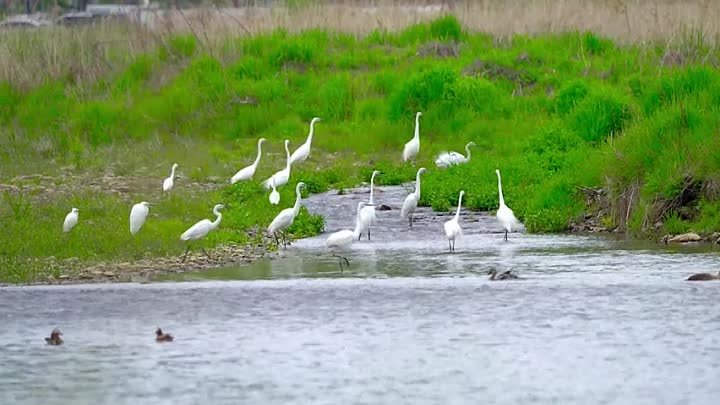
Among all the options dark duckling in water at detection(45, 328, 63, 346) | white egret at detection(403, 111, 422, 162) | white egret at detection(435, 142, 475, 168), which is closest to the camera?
dark duckling in water at detection(45, 328, 63, 346)

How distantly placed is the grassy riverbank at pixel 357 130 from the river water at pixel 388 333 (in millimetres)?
1490

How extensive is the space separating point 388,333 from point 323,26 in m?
17.2

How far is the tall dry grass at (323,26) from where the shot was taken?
2794cm

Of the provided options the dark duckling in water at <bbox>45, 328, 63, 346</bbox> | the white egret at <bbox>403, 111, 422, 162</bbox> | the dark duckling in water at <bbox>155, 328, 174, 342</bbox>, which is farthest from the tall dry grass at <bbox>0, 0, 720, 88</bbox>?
the dark duckling in water at <bbox>155, 328, 174, 342</bbox>

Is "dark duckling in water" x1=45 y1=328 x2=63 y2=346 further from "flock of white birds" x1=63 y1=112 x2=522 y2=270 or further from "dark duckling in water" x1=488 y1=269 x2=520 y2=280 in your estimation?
"dark duckling in water" x1=488 y1=269 x2=520 y2=280

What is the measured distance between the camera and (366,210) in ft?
60.6

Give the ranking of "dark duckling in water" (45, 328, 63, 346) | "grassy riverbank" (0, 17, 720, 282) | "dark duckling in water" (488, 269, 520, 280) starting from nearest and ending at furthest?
"dark duckling in water" (45, 328, 63, 346), "dark duckling in water" (488, 269, 520, 280), "grassy riverbank" (0, 17, 720, 282)

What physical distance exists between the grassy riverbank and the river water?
58.7 inches

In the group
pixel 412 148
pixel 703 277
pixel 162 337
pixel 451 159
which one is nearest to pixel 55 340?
pixel 162 337

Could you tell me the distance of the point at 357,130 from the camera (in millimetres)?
25719

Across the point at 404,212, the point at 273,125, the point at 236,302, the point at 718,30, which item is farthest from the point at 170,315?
the point at 718,30

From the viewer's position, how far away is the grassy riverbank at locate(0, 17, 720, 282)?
18172 millimetres

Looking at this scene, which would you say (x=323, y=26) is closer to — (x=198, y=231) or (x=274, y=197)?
(x=274, y=197)

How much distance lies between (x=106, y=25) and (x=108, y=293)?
642 inches
